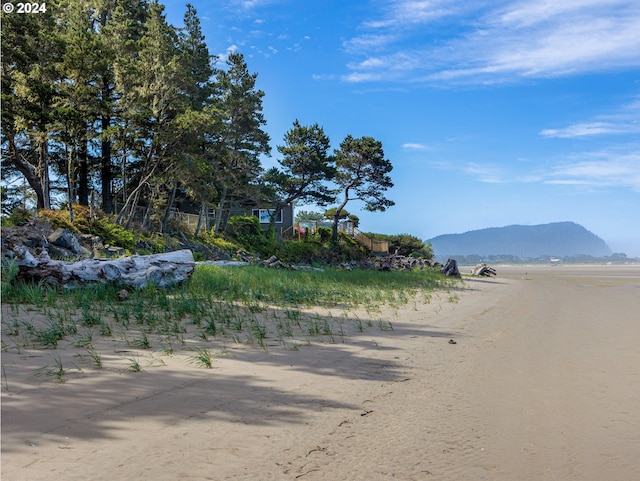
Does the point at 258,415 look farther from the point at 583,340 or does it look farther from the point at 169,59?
the point at 169,59

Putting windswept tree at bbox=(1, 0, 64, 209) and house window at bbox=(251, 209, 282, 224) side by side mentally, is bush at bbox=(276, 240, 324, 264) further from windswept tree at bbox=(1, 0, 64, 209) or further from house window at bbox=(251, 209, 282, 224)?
windswept tree at bbox=(1, 0, 64, 209)

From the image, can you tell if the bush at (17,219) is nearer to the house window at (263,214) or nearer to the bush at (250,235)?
the bush at (250,235)

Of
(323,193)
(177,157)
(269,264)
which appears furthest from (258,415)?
(323,193)

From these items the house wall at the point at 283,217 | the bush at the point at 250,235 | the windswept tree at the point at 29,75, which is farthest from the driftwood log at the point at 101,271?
the house wall at the point at 283,217

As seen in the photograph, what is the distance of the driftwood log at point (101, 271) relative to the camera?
28.7 feet

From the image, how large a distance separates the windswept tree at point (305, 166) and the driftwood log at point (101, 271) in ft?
99.8

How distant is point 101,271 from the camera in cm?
909

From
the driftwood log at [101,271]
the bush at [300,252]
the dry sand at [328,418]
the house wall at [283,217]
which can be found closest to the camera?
the dry sand at [328,418]

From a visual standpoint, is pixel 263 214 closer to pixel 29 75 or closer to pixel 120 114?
pixel 120 114

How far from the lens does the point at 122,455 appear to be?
2680mm

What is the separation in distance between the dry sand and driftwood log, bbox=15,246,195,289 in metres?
4.60

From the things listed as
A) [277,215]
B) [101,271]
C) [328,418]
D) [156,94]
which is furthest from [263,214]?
[328,418]

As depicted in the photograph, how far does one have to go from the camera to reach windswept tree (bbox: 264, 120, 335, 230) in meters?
41.3

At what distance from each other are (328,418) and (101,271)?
7.29 metres
